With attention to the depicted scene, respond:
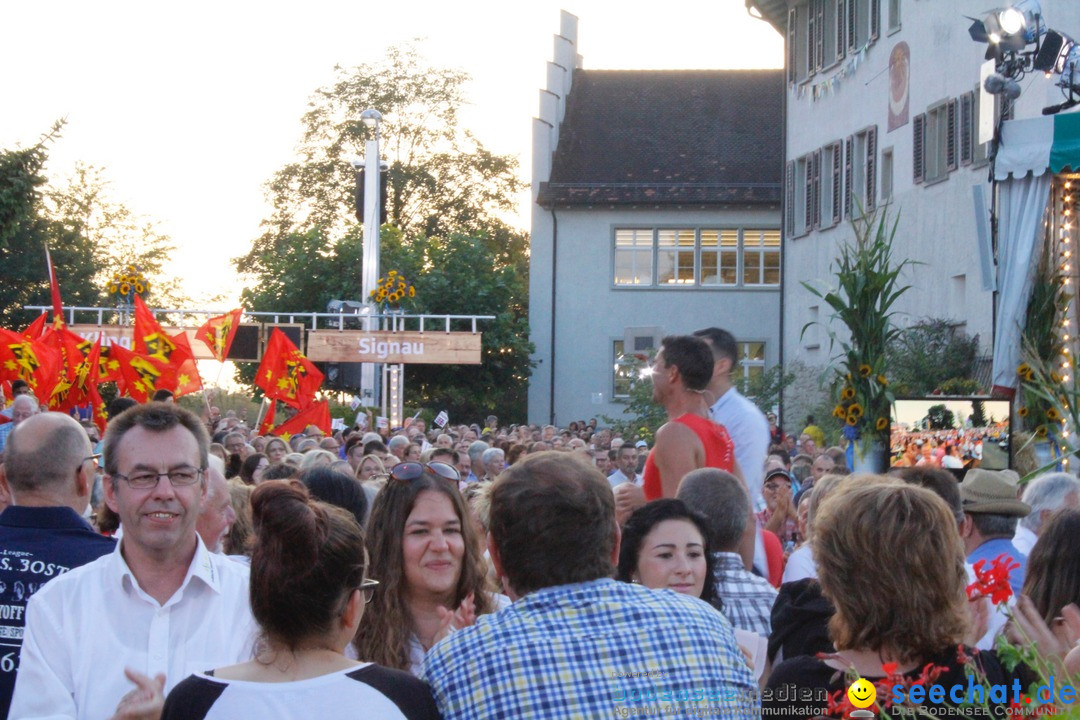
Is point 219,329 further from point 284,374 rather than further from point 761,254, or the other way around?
point 761,254

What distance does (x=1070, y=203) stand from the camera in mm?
13547

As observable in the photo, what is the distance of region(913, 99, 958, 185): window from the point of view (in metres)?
24.1

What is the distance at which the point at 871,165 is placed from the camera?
91.3 ft

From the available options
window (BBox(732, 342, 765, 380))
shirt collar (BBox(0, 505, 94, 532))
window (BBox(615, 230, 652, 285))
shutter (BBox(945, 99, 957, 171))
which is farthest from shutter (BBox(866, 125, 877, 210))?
shirt collar (BBox(0, 505, 94, 532))

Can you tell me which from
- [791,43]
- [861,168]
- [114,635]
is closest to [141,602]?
[114,635]

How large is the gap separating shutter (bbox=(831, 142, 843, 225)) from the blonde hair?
1014 inches

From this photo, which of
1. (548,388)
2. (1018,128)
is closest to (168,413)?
(1018,128)

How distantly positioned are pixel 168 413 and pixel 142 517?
0.32 m

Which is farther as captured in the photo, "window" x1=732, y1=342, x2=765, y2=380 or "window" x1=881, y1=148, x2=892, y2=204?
"window" x1=732, y1=342, x2=765, y2=380

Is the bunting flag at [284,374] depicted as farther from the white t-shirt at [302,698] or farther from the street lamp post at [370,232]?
the white t-shirt at [302,698]

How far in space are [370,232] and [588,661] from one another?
28.4 m

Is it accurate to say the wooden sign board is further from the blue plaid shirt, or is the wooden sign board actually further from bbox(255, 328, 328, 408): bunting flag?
the blue plaid shirt

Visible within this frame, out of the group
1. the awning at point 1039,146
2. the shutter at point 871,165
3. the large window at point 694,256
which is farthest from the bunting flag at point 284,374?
the large window at point 694,256

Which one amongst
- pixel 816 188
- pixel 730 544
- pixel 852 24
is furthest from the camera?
pixel 816 188
